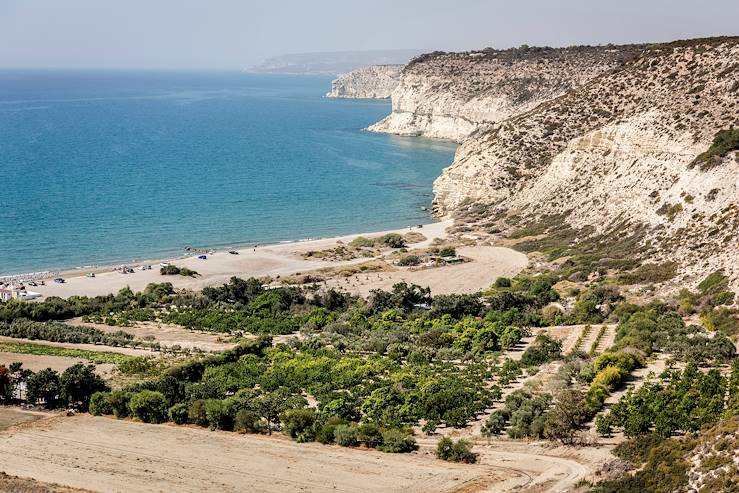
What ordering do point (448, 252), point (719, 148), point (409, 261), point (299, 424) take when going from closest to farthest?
point (299, 424)
point (719, 148)
point (409, 261)
point (448, 252)

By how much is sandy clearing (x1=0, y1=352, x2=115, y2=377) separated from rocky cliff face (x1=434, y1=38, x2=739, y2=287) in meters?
29.9

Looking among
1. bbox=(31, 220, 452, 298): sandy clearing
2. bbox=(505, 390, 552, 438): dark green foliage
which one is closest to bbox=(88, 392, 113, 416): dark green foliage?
bbox=(505, 390, 552, 438): dark green foliage

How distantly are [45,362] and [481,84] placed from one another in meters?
121

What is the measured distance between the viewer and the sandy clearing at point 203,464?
25312mm

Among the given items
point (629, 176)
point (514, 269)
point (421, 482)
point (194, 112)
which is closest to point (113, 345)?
point (421, 482)

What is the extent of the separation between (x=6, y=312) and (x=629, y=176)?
43686mm

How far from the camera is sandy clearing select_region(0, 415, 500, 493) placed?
83.0 feet

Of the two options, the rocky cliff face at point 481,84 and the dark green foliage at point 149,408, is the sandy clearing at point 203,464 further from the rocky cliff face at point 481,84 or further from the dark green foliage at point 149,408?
the rocky cliff face at point 481,84

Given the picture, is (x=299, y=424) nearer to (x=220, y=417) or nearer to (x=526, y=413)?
(x=220, y=417)

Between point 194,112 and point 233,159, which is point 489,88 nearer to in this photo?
point 233,159

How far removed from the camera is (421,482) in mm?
25172

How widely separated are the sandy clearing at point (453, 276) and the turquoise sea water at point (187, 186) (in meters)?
17.7

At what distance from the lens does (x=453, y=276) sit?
59.9 metres

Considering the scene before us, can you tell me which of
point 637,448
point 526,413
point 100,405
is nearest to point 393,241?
point 100,405
